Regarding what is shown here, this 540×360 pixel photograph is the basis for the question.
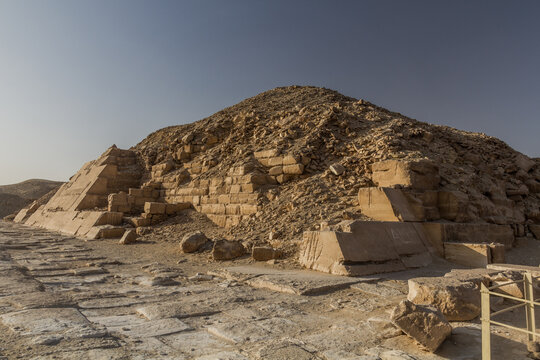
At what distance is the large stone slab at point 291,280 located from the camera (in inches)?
197

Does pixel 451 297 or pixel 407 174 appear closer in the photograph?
pixel 451 297

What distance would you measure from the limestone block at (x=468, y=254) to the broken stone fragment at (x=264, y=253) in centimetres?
379

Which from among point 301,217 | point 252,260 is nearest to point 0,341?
point 252,260

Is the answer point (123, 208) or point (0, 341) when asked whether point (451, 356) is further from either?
point (123, 208)

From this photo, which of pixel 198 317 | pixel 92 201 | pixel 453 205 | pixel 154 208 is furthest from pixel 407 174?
pixel 92 201

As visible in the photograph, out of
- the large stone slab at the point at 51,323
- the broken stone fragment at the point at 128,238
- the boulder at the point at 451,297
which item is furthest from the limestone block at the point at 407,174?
the large stone slab at the point at 51,323

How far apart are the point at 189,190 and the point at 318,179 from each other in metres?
6.28

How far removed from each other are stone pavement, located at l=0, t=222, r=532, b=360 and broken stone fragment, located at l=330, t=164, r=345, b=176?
4.93 meters

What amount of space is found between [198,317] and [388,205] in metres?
5.60

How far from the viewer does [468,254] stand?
24.7 ft

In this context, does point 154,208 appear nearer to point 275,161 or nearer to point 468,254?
point 275,161

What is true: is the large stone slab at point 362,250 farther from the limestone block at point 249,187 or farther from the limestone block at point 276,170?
the limestone block at point 276,170

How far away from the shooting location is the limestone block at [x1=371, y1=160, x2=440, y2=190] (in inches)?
358

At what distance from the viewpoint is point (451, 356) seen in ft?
9.56
